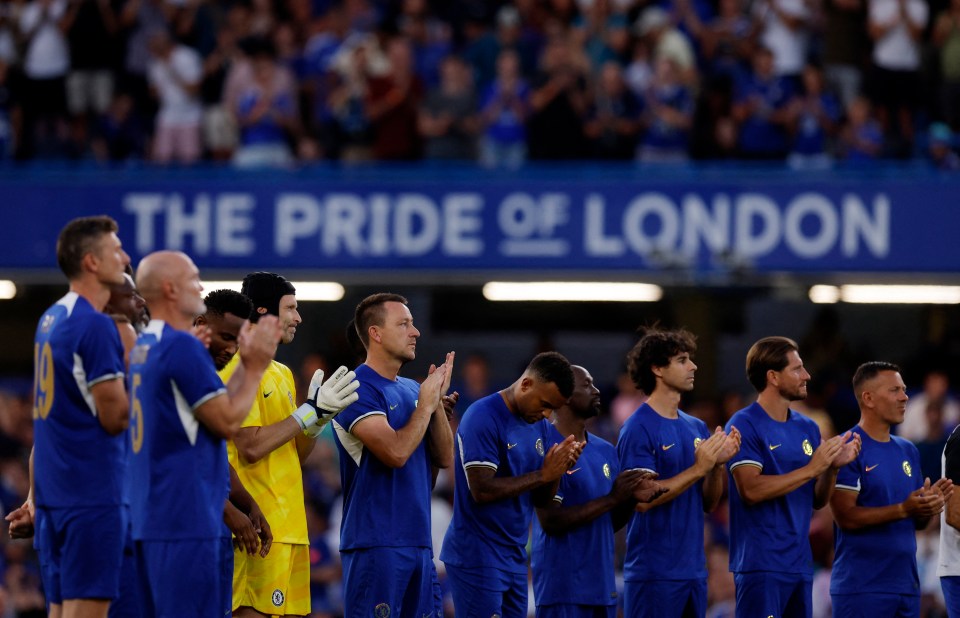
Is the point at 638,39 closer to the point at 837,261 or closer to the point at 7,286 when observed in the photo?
the point at 837,261

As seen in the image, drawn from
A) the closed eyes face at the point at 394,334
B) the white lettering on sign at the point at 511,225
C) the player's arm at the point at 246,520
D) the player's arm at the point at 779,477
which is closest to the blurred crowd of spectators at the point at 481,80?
the white lettering on sign at the point at 511,225

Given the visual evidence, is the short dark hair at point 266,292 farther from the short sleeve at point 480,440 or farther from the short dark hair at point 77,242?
the short dark hair at point 77,242

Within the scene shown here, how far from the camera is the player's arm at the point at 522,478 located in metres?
8.24

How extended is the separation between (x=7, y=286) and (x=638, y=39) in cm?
752

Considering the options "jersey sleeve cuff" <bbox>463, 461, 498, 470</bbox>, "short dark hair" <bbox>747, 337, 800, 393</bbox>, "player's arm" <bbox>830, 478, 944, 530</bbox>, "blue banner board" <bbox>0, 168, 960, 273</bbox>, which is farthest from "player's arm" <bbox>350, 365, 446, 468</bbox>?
"blue banner board" <bbox>0, 168, 960, 273</bbox>

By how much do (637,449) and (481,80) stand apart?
944 cm

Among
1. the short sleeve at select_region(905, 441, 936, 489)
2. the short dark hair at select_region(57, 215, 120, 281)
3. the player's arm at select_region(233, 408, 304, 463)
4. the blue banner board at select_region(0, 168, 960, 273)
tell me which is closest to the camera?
the short dark hair at select_region(57, 215, 120, 281)

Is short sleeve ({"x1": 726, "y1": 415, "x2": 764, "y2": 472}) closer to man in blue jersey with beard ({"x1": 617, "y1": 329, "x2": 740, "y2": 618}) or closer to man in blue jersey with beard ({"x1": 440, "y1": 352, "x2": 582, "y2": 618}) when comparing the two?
man in blue jersey with beard ({"x1": 617, "y1": 329, "x2": 740, "y2": 618})

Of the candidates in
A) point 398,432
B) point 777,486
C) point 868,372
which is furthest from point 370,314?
point 868,372

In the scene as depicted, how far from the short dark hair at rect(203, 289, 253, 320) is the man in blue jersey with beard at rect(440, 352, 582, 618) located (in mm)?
1418

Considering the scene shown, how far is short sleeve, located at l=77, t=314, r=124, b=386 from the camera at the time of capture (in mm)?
6770

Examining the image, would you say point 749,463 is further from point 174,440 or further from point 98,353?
point 98,353

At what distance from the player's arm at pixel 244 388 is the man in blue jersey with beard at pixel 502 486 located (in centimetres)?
200

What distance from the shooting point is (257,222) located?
16422mm
